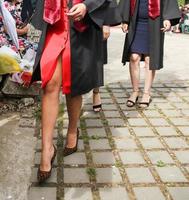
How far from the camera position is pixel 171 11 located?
17.1ft

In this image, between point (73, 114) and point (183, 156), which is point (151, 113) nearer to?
point (183, 156)

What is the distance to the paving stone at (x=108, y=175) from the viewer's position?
11.2ft

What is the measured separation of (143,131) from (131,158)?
0.74m

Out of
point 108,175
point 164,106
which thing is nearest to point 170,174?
point 108,175

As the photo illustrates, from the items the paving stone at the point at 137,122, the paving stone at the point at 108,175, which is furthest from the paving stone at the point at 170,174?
the paving stone at the point at 137,122

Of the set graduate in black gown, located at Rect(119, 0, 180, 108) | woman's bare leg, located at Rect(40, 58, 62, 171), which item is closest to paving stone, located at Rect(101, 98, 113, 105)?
graduate in black gown, located at Rect(119, 0, 180, 108)

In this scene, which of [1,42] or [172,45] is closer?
[1,42]

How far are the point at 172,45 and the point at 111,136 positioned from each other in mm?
7742

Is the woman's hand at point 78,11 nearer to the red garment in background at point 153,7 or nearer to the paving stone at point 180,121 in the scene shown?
the paving stone at point 180,121

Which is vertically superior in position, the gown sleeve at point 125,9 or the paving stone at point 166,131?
the gown sleeve at point 125,9

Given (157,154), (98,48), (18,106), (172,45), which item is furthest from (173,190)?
(172,45)

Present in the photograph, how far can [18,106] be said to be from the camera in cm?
524

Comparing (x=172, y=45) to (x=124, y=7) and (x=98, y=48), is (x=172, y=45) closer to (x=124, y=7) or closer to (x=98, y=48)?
(x=124, y=7)

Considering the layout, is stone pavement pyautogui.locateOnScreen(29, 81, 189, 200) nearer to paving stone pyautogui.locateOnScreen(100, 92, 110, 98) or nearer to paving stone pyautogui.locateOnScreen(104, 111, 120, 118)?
paving stone pyautogui.locateOnScreen(104, 111, 120, 118)
